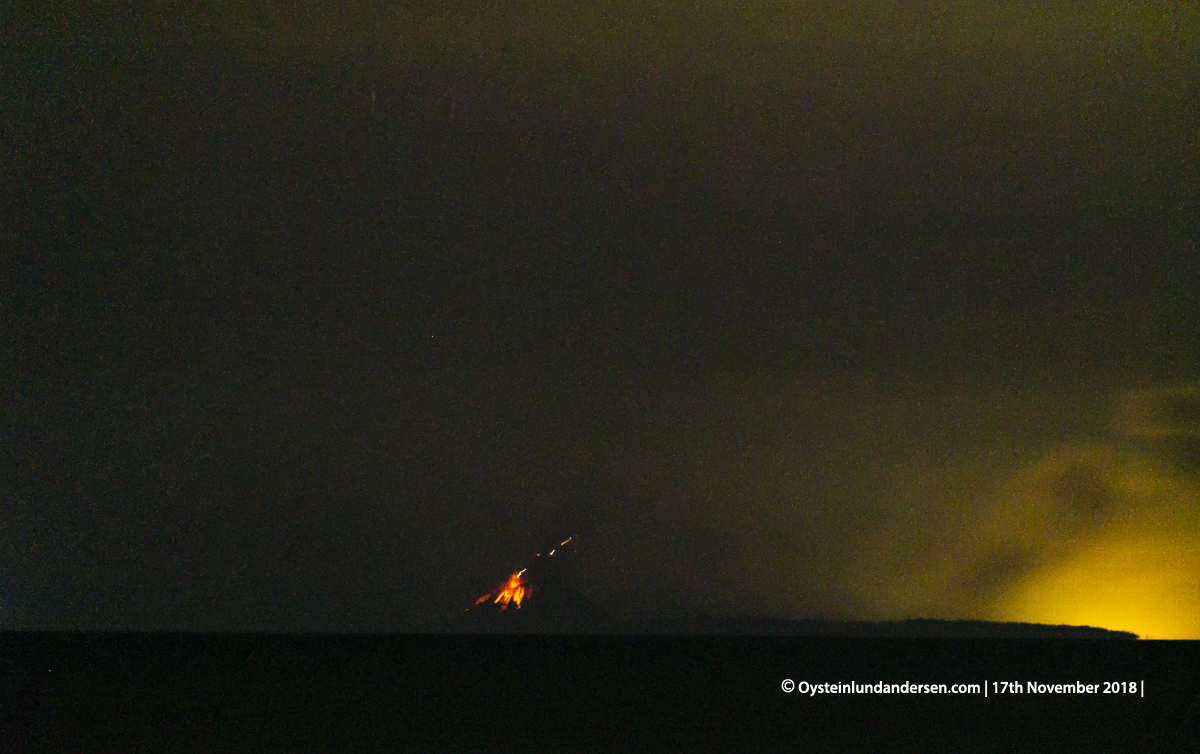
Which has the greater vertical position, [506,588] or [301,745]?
[506,588]

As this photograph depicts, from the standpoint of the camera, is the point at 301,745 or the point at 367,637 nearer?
the point at 301,745

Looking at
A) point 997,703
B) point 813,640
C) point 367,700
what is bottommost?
point 367,700

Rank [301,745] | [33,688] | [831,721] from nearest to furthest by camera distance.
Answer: [301,745] → [831,721] → [33,688]

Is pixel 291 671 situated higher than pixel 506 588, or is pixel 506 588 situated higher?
pixel 506 588

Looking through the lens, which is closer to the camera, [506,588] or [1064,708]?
[1064,708]

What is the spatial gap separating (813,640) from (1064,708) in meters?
0.67

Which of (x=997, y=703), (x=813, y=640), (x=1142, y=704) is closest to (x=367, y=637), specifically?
(x=813, y=640)

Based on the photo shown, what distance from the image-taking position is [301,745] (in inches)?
68.4

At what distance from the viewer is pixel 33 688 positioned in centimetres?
200

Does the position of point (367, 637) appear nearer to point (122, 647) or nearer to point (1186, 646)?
point (122, 647)

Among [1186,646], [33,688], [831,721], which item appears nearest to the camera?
[831,721]

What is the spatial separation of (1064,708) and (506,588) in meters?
1.60

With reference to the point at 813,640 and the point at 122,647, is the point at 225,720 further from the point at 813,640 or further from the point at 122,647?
the point at 813,640

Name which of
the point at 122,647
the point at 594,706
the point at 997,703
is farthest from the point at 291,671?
the point at 997,703
